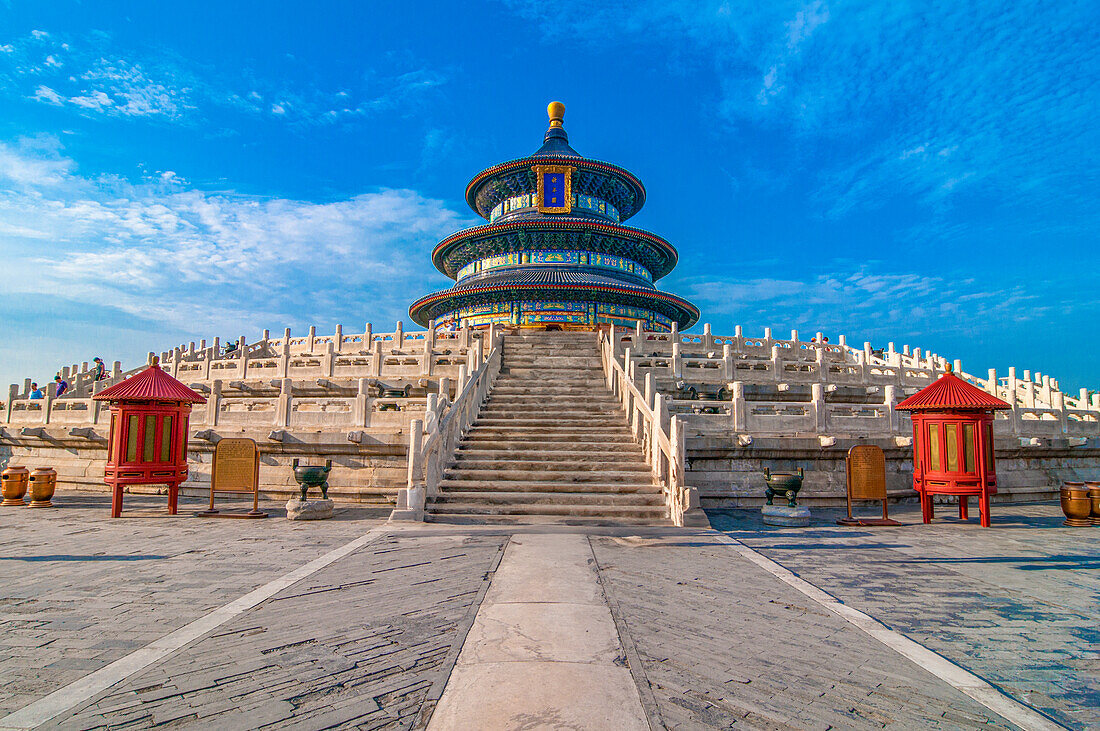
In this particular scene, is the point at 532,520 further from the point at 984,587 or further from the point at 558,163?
the point at 558,163

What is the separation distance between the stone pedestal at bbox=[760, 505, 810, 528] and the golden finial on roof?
40.6 metres

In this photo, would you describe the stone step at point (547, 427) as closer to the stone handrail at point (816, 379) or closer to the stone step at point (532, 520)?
the stone handrail at point (816, 379)

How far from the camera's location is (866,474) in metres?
11.4

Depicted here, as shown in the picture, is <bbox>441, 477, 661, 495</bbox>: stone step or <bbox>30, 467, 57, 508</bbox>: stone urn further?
<bbox>30, 467, 57, 508</bbox>: stone urn

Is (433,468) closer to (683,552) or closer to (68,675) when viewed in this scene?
(683,552)

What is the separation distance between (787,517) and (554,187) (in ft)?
112

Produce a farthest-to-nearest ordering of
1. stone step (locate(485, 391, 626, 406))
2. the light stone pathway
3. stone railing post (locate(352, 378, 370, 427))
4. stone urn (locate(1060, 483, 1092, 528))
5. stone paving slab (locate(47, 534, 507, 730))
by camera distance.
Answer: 1. stone step (locate(485, 391, 626, 406))
2. stone railing post (locate(352, 378, 370, 427))
3. stone urn (locate(1060, 483, 1092, 528))
4. stone paving slab (locate(47, 534, 507, 730))
5. the light stone pathway

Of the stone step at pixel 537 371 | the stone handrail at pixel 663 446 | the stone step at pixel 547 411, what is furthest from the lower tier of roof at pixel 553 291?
the stone handrail at pixel 663 446

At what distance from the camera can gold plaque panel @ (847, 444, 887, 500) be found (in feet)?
37.2

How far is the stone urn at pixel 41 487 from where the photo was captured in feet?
44.1

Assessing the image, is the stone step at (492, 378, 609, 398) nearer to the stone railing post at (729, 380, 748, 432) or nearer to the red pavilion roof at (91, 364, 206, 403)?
the stone railing post at (729, 380, 748, 432)

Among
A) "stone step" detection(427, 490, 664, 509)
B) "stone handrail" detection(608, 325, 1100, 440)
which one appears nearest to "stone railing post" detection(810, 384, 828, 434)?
"stone handrail" detection(608, 325, 1100, 440)

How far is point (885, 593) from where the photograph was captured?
6.67 metres

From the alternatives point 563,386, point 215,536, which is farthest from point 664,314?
point 215,536
